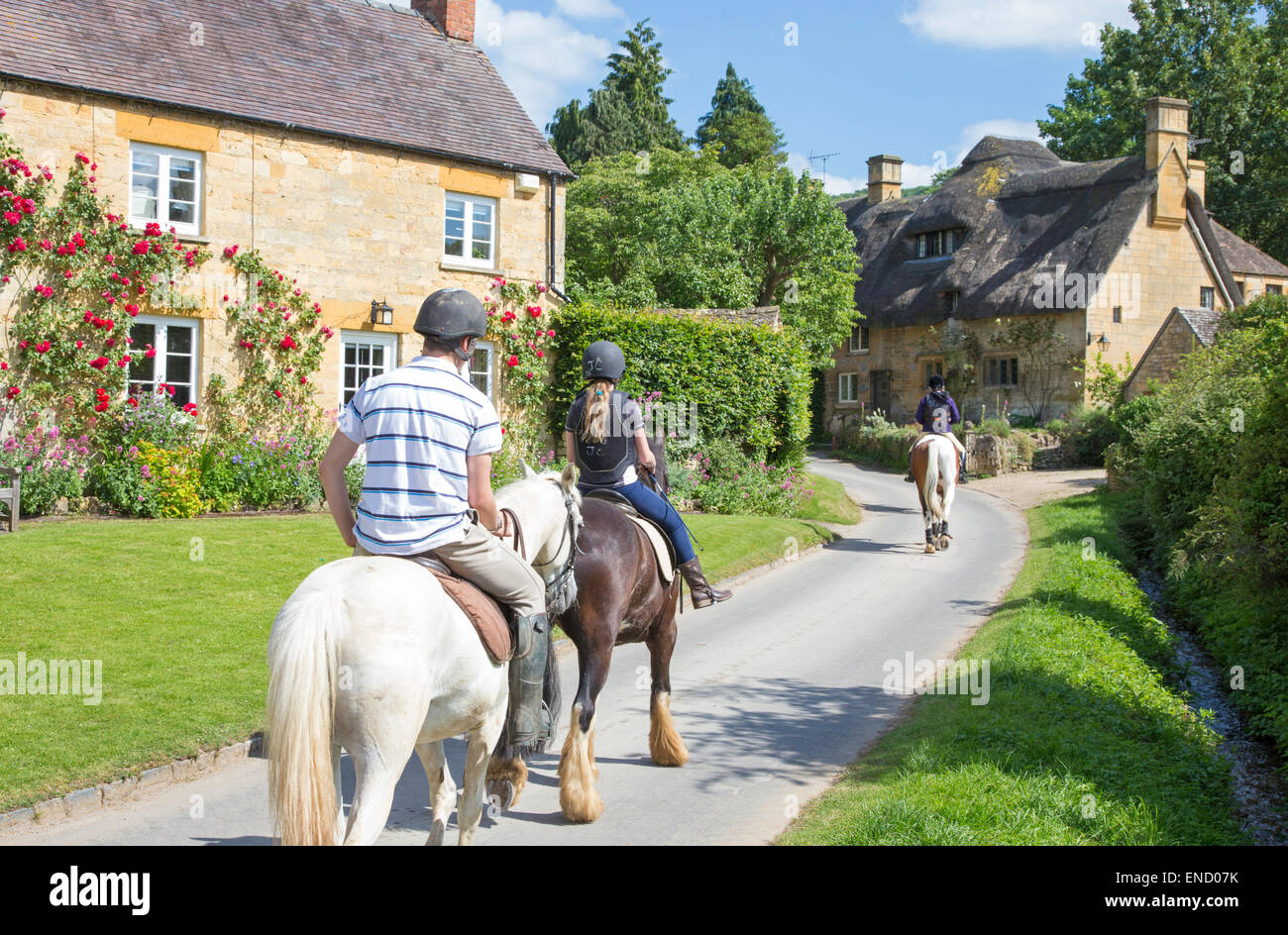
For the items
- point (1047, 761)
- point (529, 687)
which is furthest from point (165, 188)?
point (1047, 761)

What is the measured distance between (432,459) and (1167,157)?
132 feet

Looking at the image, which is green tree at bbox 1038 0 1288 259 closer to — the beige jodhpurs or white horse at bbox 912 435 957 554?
white horse at bbox 912 435 957 554

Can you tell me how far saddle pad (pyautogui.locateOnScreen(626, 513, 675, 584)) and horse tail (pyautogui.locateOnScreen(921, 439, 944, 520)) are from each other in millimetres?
10880

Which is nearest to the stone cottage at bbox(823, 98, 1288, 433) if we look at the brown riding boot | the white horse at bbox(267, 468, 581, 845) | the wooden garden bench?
the wooden garden bench

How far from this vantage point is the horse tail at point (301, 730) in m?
4.03

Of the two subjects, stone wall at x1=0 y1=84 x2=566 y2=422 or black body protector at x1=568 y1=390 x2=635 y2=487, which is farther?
stone wall at x1=0 y1=84 x2=566 y2=422

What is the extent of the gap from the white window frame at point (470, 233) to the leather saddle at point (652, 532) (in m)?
14.9

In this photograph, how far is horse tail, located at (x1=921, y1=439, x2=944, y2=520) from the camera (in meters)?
17.4

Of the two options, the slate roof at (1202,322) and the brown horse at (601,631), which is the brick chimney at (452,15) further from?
the slate roof at (1202,322)

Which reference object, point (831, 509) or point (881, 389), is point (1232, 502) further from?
point (881, 389)

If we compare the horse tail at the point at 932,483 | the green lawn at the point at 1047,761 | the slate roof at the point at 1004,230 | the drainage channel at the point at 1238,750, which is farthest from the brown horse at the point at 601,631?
the slate roof at the point at 1004,230

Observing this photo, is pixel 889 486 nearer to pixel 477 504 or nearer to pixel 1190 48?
pixel 477 504

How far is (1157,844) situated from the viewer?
588 centimetres

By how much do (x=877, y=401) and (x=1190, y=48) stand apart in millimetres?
23513
